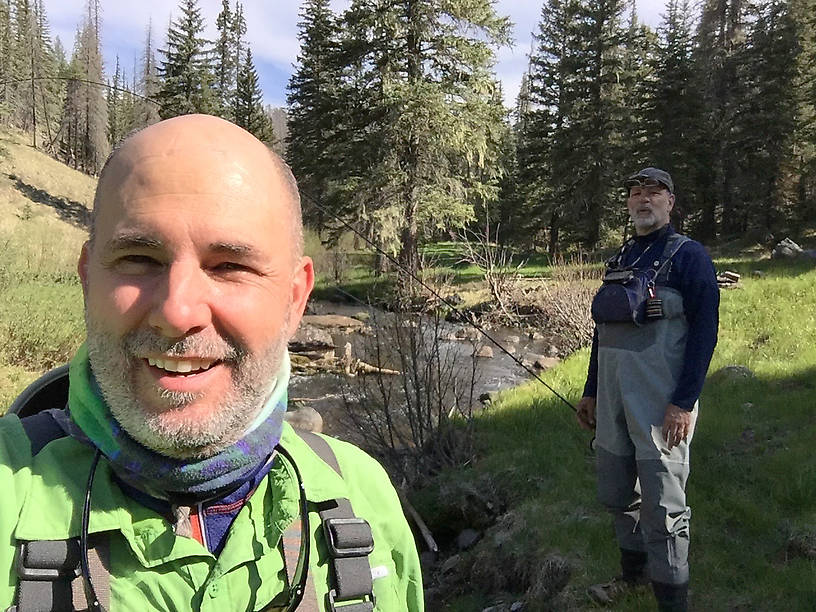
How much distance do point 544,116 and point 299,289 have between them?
101 ft

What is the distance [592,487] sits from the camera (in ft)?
17.7

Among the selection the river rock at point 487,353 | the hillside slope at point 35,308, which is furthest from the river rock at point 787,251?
the hillside slope at point 35,308

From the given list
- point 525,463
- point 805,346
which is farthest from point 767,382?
point 525,463

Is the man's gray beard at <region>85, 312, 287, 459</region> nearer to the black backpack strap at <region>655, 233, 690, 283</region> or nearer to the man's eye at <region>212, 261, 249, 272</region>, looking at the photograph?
the man's eye at <region>212, 261, 249, 272</region>

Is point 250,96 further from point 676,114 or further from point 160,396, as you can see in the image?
point 160,396

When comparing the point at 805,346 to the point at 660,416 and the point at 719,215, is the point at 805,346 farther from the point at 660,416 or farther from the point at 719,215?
→ the point at 719,215

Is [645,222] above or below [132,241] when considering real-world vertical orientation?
Answer: above

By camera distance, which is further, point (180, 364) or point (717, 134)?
point (717, 134)

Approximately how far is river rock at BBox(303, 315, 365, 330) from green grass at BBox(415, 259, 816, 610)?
340 inches

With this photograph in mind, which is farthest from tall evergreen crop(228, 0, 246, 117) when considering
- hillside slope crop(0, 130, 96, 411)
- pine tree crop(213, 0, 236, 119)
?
hillside slope crop(0, 130, 96, 411)

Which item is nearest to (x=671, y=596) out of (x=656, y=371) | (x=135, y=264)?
(x=656, y=371)

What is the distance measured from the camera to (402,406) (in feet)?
21.7

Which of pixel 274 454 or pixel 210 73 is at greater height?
pixel 210 73

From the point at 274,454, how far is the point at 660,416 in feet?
8.18
